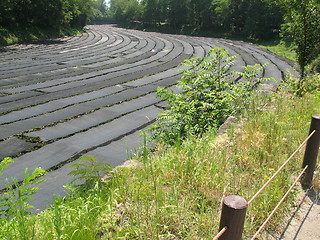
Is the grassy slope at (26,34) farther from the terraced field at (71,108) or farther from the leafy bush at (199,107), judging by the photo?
the leafy bush at (199,107)

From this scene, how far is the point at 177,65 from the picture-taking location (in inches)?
482

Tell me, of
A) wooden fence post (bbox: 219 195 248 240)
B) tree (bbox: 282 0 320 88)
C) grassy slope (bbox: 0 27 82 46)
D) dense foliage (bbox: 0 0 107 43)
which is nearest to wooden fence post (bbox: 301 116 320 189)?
wooden fence post (bbox: 219 195 248 240)

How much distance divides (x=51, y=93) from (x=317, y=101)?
6352 mm

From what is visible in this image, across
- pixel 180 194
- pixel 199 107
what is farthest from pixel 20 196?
pixel 199 107

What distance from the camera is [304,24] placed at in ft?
23.4

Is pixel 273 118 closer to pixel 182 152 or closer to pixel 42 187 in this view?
pixel 182 152

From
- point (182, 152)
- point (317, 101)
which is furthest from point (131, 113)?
point (317, 101)

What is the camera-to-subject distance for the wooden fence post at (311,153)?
3264 mm

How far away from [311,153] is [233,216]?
2187mm

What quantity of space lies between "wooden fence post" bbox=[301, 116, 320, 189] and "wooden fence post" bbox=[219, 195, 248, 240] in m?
2.08

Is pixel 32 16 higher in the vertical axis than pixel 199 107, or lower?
higher

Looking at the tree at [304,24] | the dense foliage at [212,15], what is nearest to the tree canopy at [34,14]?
the dense foliage at [212,15]

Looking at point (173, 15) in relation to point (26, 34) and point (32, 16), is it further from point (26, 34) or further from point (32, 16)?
point (26, 34)

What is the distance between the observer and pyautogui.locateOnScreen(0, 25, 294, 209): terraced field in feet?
14.7
